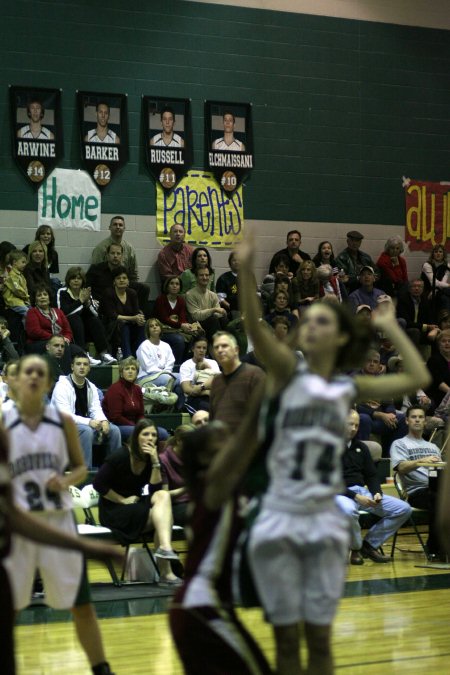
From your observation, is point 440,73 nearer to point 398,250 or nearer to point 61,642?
point 398,250

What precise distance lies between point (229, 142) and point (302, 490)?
40.3ft

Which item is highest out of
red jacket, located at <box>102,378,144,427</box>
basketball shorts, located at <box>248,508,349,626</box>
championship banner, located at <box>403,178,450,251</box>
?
championship banner, located at <box>403,178,450,251</box>

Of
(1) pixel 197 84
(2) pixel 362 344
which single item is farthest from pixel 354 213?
(2) pixel 362 344

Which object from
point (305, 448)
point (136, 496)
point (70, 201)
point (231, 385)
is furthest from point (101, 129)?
point (305, 448)

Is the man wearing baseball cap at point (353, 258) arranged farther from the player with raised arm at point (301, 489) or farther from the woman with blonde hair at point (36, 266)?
the player with raised arm at point (301, 489)

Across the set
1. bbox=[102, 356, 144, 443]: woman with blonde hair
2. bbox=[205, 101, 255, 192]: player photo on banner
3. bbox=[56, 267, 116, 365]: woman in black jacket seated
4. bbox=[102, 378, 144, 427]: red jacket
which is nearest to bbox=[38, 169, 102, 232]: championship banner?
bbox=[56, 267, 116, 365]: woman in black jacket seated

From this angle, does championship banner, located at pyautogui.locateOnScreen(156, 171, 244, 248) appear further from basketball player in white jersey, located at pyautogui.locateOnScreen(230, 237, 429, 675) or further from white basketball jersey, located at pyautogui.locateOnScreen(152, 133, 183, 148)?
basketball player in white jersey, located at pyautogui.locateOnScreen(230, 237, 429, 675)

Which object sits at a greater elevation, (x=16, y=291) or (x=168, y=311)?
(x=16, y=291)

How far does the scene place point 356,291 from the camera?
Result: 1473 centimetres

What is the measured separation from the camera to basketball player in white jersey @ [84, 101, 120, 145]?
47.8 ft

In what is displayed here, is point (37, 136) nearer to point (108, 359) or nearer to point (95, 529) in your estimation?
point (108, 359)

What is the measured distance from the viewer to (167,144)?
15.0 m

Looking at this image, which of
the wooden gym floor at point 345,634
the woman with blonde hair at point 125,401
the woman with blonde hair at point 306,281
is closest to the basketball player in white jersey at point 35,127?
the woman with blonde hair at point 306,281

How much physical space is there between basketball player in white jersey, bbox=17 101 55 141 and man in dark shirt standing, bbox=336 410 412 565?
6758mm
